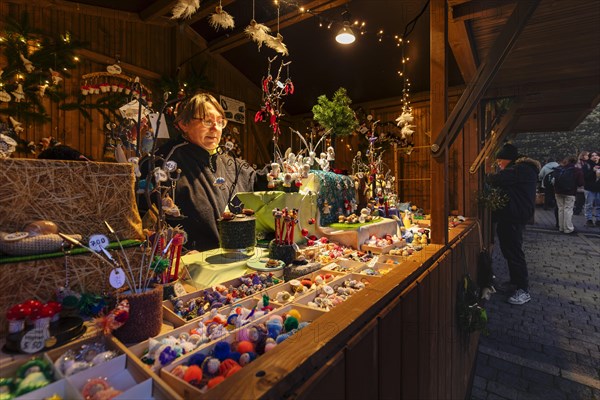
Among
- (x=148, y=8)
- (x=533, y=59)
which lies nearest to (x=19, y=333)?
(x=533, y=59)

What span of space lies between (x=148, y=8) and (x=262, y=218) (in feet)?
18.2

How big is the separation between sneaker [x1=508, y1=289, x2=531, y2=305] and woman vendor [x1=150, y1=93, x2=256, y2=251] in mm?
3855

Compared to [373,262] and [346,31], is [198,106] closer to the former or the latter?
[373,262]

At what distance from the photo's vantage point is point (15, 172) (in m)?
0.73

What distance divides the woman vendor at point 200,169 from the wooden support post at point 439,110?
1.25 meters

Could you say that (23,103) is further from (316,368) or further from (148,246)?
(316,368)

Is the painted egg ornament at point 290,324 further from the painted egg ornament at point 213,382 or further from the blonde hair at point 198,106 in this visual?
the blonde hair at point 198,106

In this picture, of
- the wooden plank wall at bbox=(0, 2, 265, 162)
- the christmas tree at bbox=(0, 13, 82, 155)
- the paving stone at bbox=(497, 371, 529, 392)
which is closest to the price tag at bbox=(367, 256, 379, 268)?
the paving stone at bbox=(497, 371, 529, 392)

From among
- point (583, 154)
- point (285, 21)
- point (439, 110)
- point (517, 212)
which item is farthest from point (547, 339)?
point (285, 21)

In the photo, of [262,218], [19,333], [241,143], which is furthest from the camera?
[241,143]

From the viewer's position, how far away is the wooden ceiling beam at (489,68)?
143 cm

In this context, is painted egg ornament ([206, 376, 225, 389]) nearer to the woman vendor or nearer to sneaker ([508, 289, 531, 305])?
the woman vendor

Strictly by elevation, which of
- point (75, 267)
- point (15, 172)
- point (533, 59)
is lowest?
point (75, 267)

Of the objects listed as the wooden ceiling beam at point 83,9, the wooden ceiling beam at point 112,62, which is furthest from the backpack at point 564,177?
the wooden ceiling beam at point 83,9
